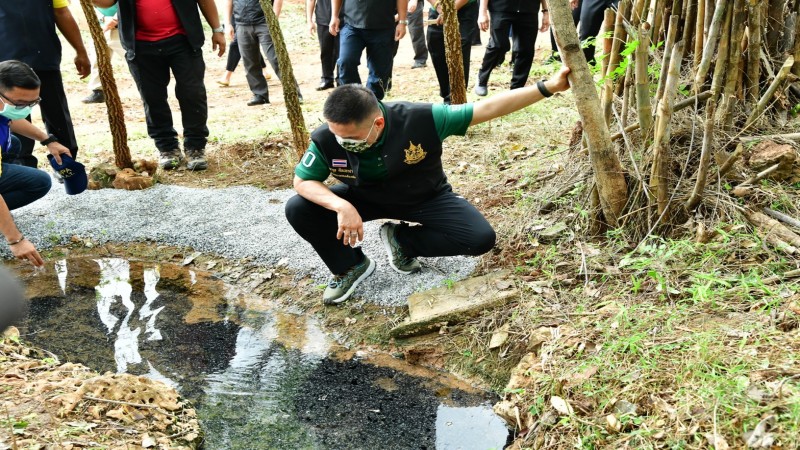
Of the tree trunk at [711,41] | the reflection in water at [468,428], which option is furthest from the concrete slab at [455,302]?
the tree trunk at [711,41]

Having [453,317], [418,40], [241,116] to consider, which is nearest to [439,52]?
[241,116]

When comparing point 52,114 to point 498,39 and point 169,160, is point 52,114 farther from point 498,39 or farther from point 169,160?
point 498,39

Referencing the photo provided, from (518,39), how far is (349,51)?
5.38 feet

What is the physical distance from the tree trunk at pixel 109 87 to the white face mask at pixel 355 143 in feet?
9.58

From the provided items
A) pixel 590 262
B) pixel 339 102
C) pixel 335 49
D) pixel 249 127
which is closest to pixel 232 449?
pixel 339 102

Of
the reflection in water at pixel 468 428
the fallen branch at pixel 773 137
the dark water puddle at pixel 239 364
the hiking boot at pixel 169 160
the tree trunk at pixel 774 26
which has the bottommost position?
the hiking boot at pixel 169 160

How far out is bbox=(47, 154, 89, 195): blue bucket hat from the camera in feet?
16.5

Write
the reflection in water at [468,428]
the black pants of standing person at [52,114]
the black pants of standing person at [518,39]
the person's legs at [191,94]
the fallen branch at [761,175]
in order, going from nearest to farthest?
the reflection in water at [468,428], the fallen branch at [761,175], the black pants of standing person at [52,114], the person's legs at [191,94], the black pants of standing person at [518,39]

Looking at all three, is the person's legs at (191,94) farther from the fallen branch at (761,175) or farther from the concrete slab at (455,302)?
the fallen branch at (761,175)

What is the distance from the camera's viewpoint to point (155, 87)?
5934 mm

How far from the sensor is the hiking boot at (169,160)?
613 centimetres

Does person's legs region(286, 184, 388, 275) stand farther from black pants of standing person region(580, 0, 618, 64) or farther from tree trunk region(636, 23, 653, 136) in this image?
black pants of standing person region(580, 0, 618, 64)

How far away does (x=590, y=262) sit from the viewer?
11.6ft

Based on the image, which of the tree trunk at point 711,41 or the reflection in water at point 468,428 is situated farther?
the tree trunk at point 711,41
